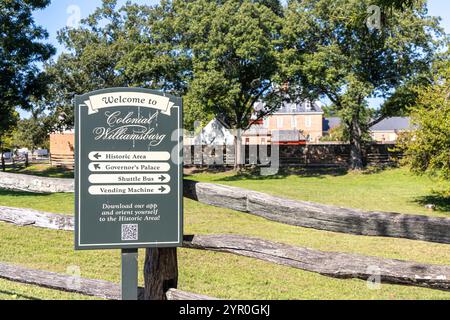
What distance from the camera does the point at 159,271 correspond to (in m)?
4.02

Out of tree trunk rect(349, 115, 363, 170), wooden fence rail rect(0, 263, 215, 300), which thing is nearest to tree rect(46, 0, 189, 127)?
tree trunk rect(349, 115, 363, 170)

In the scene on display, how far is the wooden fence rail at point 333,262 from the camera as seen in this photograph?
366cm

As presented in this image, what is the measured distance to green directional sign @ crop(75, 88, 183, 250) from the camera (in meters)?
3.51

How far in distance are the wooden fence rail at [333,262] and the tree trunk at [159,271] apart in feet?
0.94

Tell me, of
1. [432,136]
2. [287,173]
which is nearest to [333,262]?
[432,136]

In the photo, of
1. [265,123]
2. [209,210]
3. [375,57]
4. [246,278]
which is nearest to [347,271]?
[246,278]

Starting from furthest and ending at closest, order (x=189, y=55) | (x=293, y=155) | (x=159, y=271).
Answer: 1. (x=293, y=155)
2. (x=189, y=55)
3. (x=159, y=271)

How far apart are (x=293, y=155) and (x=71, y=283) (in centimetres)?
3771

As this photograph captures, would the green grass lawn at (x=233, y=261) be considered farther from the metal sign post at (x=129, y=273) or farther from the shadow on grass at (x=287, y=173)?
the shadow on grass at (x=287, y=173)

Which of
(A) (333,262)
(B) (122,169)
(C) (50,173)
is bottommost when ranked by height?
(C) (50,173)

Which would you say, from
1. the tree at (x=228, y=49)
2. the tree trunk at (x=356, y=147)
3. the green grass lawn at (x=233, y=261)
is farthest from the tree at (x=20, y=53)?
the tree trunk at (x=356, y=147)

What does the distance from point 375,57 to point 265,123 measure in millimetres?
46845

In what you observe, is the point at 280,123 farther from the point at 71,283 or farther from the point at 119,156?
the point at 119,156
